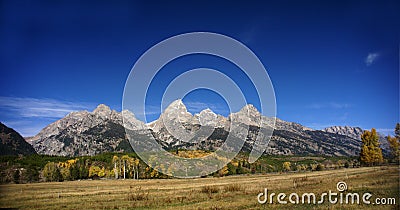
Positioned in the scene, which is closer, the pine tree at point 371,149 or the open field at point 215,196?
the open field at point 215,196

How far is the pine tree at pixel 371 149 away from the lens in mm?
80812

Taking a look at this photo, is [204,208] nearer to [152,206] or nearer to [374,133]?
[152,206]

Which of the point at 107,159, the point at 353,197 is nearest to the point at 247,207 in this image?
the point at 353,197

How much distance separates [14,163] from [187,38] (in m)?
193

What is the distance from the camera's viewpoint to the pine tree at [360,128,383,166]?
80812 mm

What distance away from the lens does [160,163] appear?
490ft
